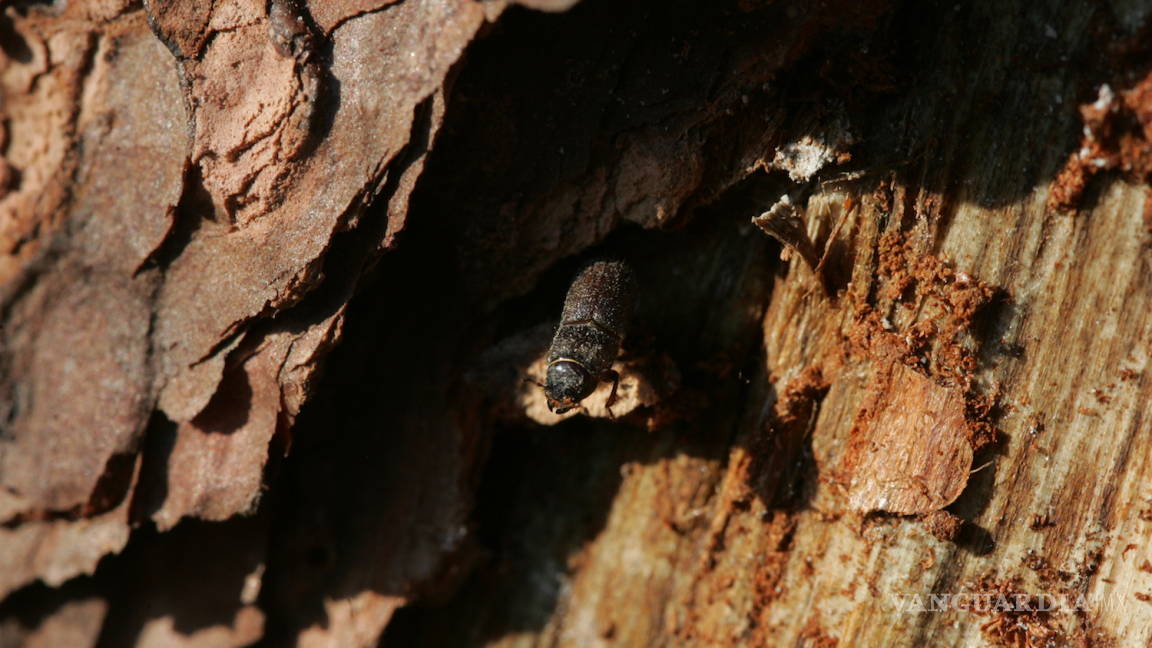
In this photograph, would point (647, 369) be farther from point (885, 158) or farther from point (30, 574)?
point (30, 574)

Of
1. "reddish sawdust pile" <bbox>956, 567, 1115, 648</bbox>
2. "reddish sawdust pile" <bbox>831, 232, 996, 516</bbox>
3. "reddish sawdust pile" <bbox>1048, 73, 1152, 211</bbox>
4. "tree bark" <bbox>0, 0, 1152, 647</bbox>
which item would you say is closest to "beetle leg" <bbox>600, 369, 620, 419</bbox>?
"tree bark" <bbox>0, 0, 1152, 647</bbox>

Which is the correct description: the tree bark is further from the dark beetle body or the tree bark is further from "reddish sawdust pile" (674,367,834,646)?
the dark beetle body

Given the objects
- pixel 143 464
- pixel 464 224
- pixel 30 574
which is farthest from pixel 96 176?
pixel 30 574

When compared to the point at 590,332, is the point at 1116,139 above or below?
above

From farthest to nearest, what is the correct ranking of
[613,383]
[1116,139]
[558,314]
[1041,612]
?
[558,314]
[613,383]
[1041,612]
[1116,139]

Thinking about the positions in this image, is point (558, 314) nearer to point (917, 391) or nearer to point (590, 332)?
point (590, 332)

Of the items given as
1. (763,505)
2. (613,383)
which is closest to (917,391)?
(763,505)
